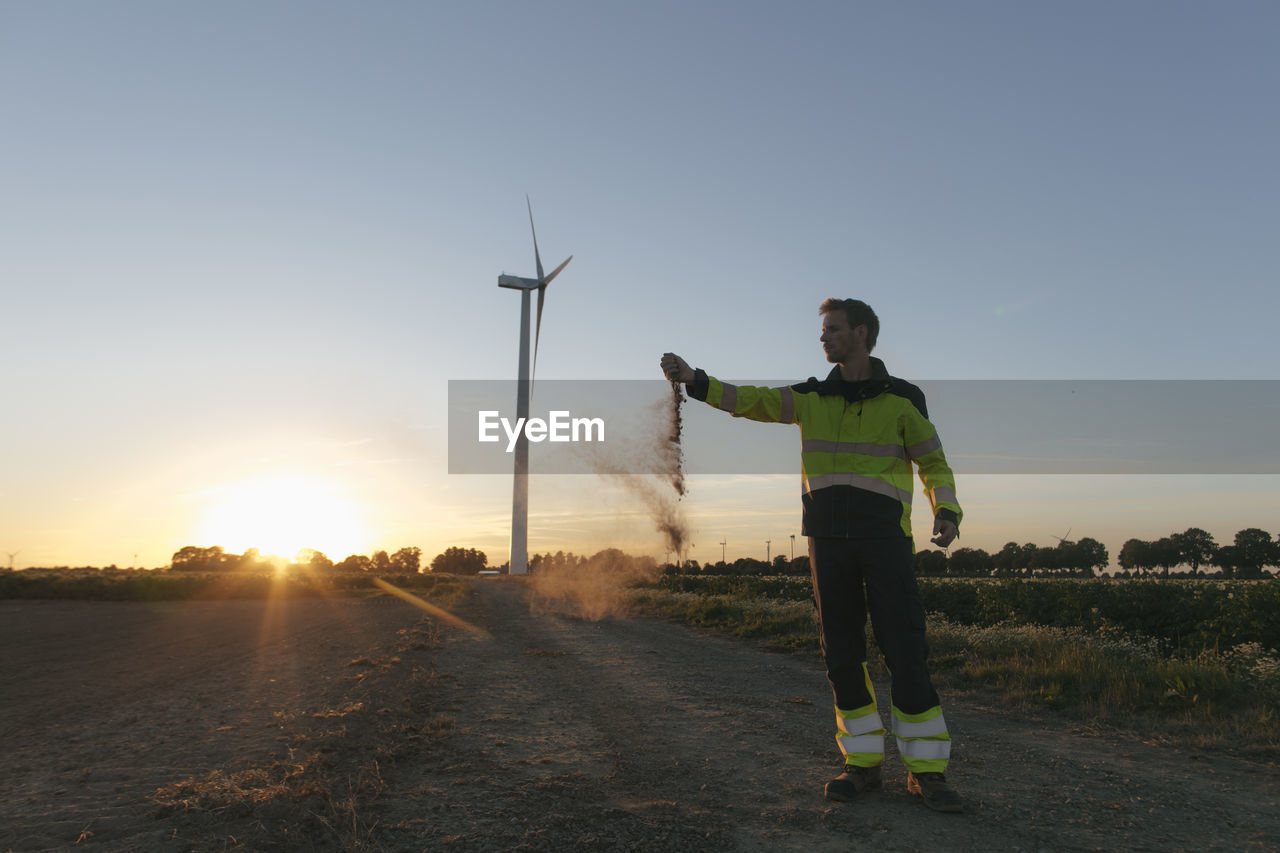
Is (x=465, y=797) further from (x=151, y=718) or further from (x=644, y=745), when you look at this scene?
(x=151, y=718)

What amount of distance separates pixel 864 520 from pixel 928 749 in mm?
1281

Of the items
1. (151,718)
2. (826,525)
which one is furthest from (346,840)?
(151,718)

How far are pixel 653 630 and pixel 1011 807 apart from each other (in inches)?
457

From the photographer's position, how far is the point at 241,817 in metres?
3.44

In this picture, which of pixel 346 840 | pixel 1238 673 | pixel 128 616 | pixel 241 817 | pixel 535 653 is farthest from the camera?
pixel 128 616

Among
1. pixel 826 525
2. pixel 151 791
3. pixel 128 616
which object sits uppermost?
pixel 826 525

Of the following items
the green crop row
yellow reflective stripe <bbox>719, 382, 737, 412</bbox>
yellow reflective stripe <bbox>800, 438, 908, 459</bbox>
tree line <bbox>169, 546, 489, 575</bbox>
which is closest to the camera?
yellow reflective stripe <bbox>800, 438, 908, 459</bbox>

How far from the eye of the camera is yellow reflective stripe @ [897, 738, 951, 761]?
3.75 m

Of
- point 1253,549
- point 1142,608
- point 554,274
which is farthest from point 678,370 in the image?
point 1253,549

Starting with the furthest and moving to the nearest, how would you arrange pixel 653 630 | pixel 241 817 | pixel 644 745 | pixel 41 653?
1. pixel 653 630
2. pixel 41 653
3. pixel 644 745
4. pixel 241 817

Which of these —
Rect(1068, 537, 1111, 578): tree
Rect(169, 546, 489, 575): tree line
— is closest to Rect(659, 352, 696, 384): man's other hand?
Rect(169, 546, 489, 575): tree line

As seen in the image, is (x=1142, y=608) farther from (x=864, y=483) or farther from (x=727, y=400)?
(x=727, y=400)

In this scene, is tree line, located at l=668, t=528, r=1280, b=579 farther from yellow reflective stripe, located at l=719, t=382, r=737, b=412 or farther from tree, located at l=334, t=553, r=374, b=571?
yellow reflective stripe, located at l=719, t=382, r=737, b=412

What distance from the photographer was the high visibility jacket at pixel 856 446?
4036 mm
